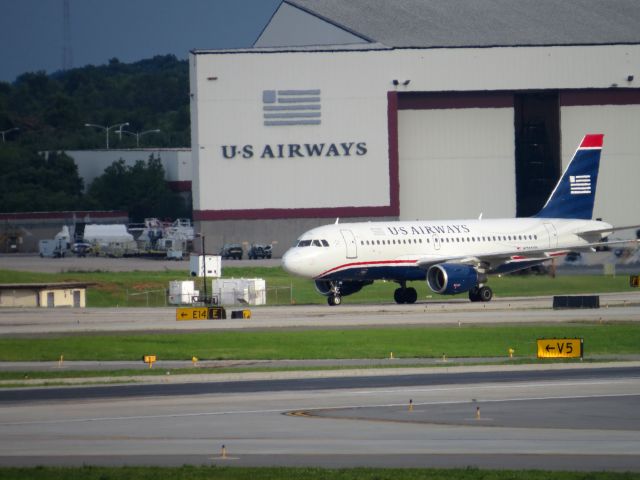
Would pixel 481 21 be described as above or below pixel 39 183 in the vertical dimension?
above

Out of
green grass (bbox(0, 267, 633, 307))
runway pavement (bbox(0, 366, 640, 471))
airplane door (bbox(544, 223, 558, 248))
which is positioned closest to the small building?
green grass (bbox(0, 267, 633, 307))

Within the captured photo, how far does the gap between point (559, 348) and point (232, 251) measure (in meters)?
77.9

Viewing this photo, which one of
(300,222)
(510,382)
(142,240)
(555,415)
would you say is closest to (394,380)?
(510,382)

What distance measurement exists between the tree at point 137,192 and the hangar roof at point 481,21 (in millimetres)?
44759

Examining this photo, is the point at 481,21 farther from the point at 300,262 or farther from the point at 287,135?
the point at 300,262

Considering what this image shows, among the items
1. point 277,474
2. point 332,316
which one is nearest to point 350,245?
point 332,316

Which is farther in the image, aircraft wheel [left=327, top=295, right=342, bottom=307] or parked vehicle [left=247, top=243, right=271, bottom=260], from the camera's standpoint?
parked vehicle [left=247, top=243, right=271, bottom=260]

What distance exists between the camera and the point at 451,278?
66.9 meters

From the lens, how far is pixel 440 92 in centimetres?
12044

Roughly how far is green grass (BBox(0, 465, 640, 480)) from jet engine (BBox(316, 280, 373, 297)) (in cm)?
4522

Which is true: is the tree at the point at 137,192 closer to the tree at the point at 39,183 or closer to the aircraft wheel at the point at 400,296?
the tree at the point at 39,183

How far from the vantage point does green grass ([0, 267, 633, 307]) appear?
76.7 meters

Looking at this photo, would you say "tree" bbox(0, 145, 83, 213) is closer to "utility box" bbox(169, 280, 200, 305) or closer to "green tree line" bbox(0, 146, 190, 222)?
"green tree line" bbox(0, 146, 190, 222)

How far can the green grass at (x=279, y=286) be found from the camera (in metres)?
76.7
